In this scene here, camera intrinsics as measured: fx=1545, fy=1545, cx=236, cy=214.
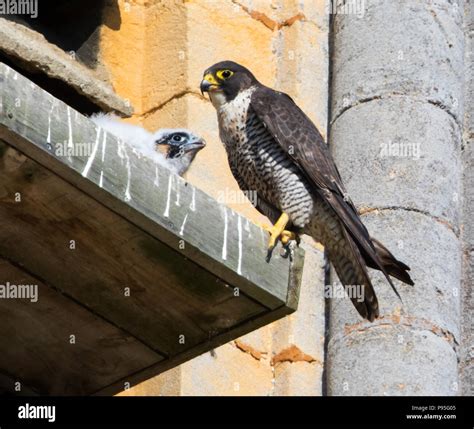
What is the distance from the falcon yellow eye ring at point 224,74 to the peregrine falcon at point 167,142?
0.40 metres

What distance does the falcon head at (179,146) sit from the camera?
6.45 metres

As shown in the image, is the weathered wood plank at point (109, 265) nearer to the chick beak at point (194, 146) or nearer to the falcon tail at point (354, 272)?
the falcon tail at point (354, 272)

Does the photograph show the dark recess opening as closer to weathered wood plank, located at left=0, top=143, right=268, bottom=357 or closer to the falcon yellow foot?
the falcon yellow foot

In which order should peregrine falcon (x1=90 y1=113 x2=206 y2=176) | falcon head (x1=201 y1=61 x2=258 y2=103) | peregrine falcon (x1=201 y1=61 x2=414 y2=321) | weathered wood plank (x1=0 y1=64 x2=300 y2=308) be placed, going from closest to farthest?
weathered wood plank (x1=0 y1=64 x2=300 y2=308) → peregrine falcon (x1=201 y1=61 x2=414 y2=321) → falcon head (x1=201 y1=61 x2=258 y2=103) → peregrine falcon (x1=90 y1=113 x2=206 y2=176)

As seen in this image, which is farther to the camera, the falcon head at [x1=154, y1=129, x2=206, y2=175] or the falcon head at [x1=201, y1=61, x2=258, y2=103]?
the falcon head at [x1=154, y1=129, x2=206, y2=175]

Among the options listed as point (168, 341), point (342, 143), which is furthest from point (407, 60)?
point (168, 341)

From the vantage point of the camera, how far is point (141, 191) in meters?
4.11

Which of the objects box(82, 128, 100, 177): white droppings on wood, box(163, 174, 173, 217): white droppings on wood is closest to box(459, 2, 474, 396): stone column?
box(163, 174, 173, 217): white droppings on wood

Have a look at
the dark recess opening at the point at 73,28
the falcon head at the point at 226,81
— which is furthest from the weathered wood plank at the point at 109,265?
the dark recess opening at the point at 73,28

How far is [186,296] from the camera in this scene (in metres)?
4.40

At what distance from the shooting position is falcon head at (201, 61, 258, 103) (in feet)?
20.1

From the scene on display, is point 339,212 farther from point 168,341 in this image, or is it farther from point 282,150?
point 168,341

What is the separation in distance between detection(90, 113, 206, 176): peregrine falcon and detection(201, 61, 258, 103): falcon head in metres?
0.34

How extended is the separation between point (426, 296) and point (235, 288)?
222cm
